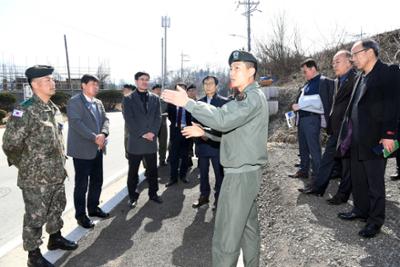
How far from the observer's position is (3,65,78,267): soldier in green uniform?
358cm

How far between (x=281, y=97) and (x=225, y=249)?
12.9 m

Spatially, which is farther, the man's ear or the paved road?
the paved road

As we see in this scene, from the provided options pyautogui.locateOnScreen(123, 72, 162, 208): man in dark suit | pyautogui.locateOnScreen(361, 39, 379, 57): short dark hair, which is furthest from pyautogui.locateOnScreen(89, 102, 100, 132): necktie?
pyautogui.locateOnScreen(361, 39, 379, 57): short dark hair

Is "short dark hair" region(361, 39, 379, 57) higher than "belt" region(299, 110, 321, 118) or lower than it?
higher

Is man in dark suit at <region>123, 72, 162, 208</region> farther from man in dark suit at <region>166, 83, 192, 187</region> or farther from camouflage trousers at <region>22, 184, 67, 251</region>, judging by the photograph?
camouflage trousers at <region>22, 184, 67, 251</region>

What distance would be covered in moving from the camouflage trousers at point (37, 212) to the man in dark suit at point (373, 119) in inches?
129

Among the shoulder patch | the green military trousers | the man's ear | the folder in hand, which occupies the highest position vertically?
the man's ear

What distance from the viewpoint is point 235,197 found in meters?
2.88

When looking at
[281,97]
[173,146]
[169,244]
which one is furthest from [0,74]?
[169,244]

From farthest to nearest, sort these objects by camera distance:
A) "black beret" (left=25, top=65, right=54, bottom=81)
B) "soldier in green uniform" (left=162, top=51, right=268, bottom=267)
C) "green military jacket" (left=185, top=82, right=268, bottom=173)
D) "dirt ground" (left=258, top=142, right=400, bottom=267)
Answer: "black beret" (left=25, top=65, right=54, bottom=81) → "dirt ground" (left=258, top=142, right=400, bottom=267) → "soldier in green uniform" (left=162, top=51, right=268, bottom=267) → "green military jacket" (left=185, top=82, right=268, bottom=173)

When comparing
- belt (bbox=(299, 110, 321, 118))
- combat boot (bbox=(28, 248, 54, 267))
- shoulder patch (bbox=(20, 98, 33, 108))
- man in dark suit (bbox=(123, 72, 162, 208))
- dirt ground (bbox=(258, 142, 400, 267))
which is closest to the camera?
dirt ground (bbox=(258, 142, 400, 267))

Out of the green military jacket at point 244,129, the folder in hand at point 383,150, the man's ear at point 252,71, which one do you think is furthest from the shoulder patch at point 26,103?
the folder in hand at point 383,150

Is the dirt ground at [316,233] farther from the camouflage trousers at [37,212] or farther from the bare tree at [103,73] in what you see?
the bare tree at [103,73]

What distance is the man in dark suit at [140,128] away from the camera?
5648mm
